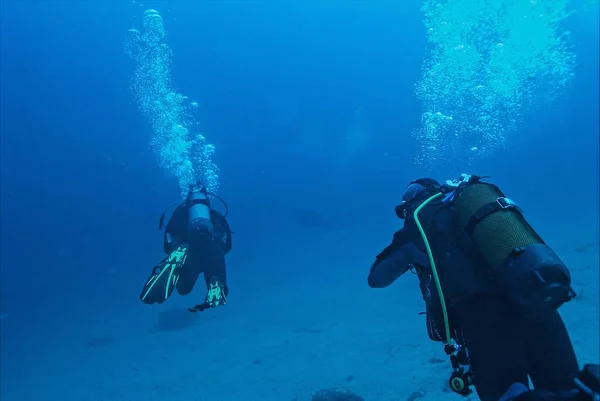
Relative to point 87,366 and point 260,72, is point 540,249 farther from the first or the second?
point 260,72

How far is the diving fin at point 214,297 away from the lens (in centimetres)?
495

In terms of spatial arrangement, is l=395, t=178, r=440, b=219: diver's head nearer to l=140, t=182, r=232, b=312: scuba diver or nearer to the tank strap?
the tank strap

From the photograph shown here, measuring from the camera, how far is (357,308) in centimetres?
1669

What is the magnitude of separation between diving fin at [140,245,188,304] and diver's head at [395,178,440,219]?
304 cm

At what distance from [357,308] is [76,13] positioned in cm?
4569

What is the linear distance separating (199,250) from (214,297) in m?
0.92

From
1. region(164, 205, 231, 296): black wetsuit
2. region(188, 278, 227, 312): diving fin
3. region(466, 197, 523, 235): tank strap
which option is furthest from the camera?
region(164, 205, 231, 296): black wetsuit

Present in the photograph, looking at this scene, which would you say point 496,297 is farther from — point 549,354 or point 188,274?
point 188,274

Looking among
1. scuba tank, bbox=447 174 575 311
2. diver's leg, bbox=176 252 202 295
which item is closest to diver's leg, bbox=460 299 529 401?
scuba tank, bbox=447 174 575 311

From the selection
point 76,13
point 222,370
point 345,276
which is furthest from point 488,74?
point 76,13

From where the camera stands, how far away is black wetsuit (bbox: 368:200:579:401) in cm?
265

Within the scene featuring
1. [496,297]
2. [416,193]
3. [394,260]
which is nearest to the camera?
[496,297]

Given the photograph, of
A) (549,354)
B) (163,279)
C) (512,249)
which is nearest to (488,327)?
(549,354)

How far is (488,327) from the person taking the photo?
274cm
